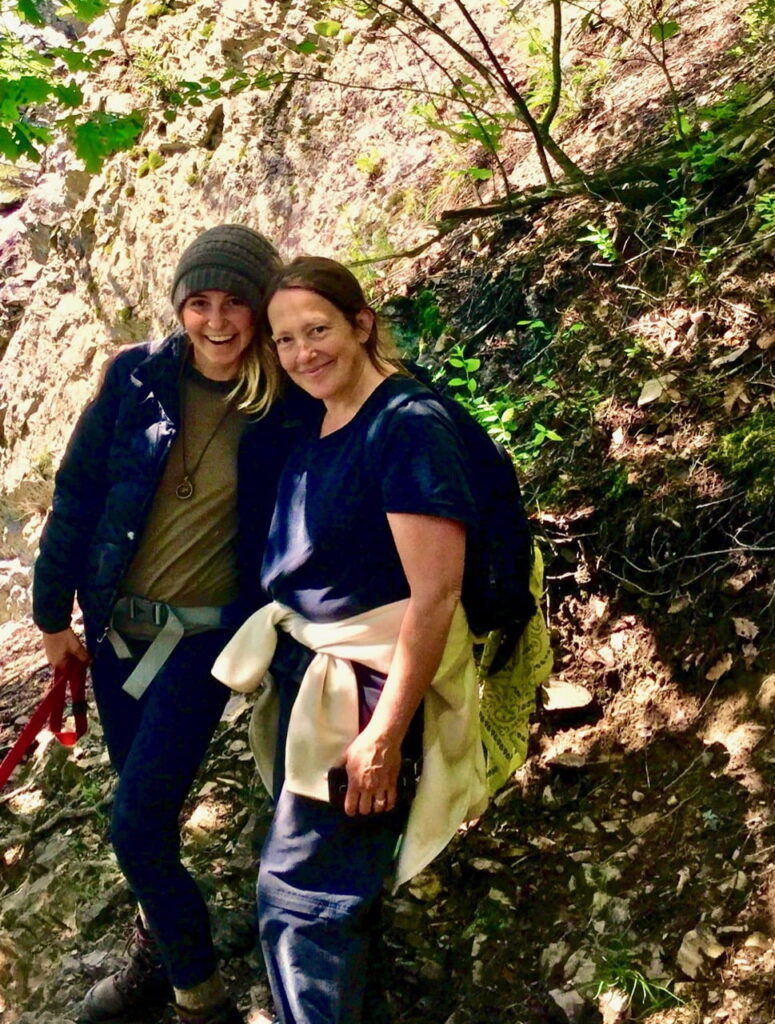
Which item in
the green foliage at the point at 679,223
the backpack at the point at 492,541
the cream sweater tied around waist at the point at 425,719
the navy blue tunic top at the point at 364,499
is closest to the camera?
the navy blue tunic top at the point at 364,499

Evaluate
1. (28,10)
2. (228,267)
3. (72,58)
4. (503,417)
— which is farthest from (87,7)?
(503,417)

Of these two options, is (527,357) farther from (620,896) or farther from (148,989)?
(148,989)

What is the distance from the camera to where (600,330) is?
13.0 feet

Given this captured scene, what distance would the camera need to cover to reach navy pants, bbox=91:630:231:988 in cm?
262

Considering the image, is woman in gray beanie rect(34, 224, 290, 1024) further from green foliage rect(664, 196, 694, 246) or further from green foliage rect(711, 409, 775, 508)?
green foliage rect(664, 196, 694, 246)

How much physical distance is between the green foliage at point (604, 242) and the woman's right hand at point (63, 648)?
2.54 m

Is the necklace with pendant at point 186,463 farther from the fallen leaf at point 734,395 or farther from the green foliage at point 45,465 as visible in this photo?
the green foliage at point 45,465

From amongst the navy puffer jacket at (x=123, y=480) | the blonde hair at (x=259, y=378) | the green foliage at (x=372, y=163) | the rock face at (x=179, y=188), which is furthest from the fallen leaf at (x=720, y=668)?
the green foliage at (x=372, y=163)

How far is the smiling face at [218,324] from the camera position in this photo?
2639 mm

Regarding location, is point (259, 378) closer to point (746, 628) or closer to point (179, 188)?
point (746, 628)

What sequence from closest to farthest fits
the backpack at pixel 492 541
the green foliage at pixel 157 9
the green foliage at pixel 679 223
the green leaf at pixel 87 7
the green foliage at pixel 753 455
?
1. the backpack at pixel 492 541
2. the green foliage at pixel 753 455
3. the green foliage at pixel 679 223
4. the green leaf at pixel 87 7
5. the green foliage at pixel 157 9

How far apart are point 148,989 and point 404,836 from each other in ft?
4.08

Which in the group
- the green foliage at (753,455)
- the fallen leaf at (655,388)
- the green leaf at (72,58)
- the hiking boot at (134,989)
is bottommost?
the hiking boot at (134,989)

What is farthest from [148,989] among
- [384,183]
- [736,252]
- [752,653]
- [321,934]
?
[384,183]
